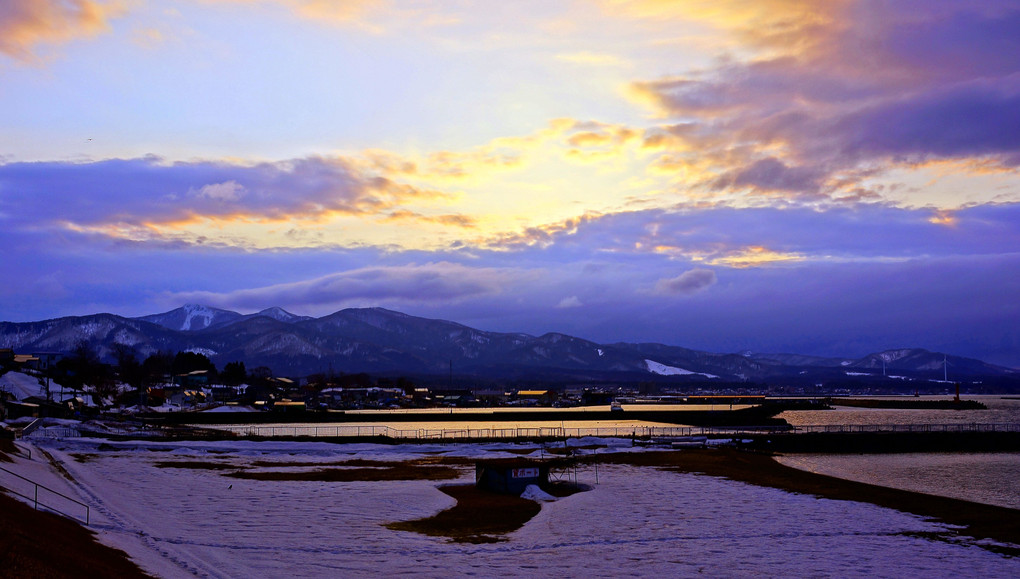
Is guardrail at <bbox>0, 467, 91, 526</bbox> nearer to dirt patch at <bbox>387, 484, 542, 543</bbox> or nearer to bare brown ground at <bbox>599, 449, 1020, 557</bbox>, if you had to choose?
dirt patch at <bbox>387, 484, 542, 543</bbox>

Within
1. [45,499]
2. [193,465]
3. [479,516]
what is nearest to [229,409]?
[193,465]

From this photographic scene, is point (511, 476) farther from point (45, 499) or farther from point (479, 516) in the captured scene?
point (45, 499)

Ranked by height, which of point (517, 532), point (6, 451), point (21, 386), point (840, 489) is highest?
point (21, 386)

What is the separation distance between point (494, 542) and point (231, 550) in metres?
9.76

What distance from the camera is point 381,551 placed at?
27.7 meters

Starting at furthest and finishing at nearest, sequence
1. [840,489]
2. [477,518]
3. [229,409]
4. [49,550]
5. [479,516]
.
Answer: [229,409], [840,489], [479,516], [477,518], [49,550]

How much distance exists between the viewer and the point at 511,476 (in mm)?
44469

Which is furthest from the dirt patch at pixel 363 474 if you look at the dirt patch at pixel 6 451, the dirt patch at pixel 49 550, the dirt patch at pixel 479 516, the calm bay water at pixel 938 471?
the calm bay water at pixel 938 471

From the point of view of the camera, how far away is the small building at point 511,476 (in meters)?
44.4

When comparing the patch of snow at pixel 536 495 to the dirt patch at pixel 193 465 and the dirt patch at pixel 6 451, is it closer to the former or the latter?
the dirt patch at pixel 193 465

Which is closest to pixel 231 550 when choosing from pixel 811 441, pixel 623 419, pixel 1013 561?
pixel 1013 561

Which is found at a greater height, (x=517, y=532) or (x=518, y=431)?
(x=517, y=532)

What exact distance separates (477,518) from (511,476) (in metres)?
8.72

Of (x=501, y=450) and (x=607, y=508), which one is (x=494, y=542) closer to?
(x=607, y=508)
